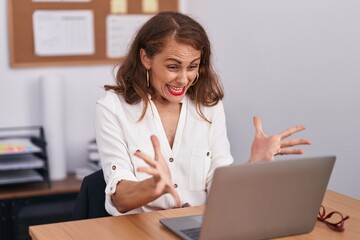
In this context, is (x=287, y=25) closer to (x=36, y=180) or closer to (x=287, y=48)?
(x=287, y=48)

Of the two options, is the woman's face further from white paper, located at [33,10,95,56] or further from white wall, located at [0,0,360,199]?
white paper, located at [33,10,95,56]

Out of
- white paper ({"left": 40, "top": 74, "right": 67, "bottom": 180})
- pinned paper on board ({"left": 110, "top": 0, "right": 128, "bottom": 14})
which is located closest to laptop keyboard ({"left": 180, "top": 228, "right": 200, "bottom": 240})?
white paper ({"left": 40, "top": 74, "right": 67, "bottom": 180})

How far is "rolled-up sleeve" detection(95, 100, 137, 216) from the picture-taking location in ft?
6.56

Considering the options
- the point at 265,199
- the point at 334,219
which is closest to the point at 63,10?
the point at 334,219

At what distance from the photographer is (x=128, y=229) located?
1736mm

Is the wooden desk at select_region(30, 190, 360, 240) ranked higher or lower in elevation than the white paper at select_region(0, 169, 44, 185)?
higher

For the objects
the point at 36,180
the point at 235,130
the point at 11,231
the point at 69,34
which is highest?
the point at 69,34

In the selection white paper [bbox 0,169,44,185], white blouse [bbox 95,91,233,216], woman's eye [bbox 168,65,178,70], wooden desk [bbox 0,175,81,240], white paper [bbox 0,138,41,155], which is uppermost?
woman's eye [bbox 168,65,178,70]

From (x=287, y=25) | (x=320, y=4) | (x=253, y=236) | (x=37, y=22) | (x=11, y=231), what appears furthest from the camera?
(x=37, y=22)

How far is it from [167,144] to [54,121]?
1.28 m

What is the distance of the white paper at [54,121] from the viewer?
3.27m

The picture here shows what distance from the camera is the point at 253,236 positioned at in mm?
1556

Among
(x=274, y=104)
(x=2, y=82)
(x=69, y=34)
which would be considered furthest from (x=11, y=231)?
(x=274, y=104)

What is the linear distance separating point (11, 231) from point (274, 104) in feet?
4.58
